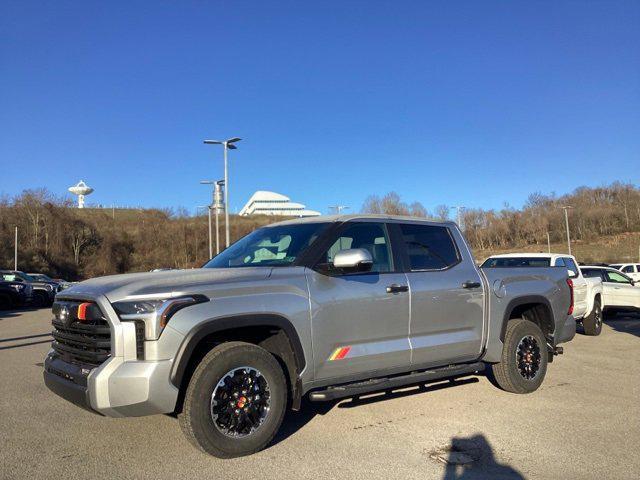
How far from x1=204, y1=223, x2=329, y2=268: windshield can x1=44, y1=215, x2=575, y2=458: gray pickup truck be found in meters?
0.02

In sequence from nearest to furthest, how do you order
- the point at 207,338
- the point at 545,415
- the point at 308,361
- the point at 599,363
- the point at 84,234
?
1. the point at 207,338
2. the point at 308,361
3. the point at 545,415
4. the point at 599,363
5. the point at 84,234

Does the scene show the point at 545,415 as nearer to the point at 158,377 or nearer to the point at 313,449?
the point at 313,449

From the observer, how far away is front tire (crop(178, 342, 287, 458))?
12.9 ft

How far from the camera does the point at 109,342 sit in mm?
3863

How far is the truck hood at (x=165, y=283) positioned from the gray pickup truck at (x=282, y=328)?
14mm

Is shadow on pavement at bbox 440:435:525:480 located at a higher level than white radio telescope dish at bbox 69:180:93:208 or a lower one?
lower

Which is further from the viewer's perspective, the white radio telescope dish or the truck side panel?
the white radio telescope dish

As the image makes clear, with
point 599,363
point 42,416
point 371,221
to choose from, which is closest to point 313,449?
point 371,221

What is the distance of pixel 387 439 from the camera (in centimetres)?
466

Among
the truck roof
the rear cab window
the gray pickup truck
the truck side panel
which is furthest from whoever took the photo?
the rear cab window

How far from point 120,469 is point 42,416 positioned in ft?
6.34

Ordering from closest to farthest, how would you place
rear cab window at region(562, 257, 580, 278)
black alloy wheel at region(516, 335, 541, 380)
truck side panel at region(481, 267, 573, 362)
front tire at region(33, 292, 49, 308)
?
truck side panel at region(481, 267, 573, 362)
black alloy wheel at region(516, 335, 541, 380)
rear cab window at region(562, 257, 580, 278)
front tire at region(33, 292, 49, 308)

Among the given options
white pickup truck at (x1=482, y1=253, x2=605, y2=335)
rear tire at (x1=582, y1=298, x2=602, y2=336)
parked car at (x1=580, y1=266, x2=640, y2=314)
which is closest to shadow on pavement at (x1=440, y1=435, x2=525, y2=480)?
white pickup truck at (x1=482, y1=253, x2=605, y2=335)

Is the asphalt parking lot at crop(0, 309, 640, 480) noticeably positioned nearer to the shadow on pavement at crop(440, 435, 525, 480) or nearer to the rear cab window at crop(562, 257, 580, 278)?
the shadow on pavement at crop(440, 435, 525, 480)
